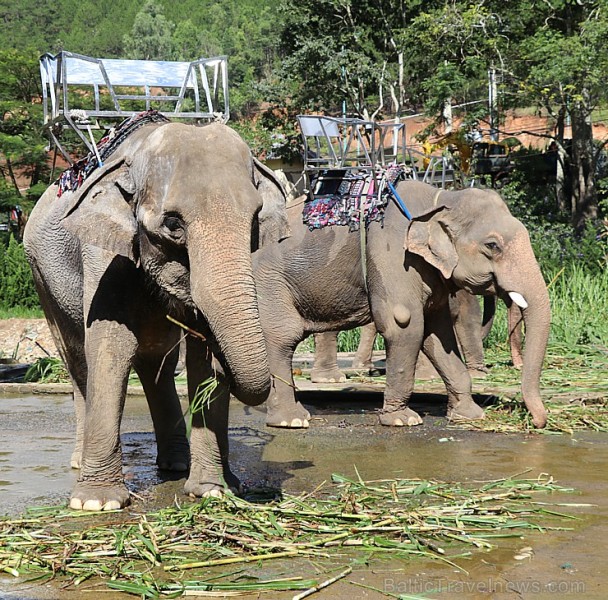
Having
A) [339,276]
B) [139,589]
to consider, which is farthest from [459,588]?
[339,276]

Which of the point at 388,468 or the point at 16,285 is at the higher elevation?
the point at 388,468

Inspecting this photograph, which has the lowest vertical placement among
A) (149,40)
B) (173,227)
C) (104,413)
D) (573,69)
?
(104,413)

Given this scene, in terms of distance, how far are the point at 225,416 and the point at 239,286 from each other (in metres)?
1.41

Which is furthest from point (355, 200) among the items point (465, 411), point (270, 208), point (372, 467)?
A: point (270, 208)

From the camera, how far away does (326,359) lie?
11336 mm

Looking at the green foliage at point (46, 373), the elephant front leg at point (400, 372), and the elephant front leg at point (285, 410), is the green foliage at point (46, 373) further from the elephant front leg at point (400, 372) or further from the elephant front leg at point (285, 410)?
the elephant front leg at point (400, 372)

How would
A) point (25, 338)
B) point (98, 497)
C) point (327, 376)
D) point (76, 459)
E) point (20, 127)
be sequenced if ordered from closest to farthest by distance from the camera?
point (98, 497)
point (76, 459)
point (327, 376)
point (25, 338)
point (20, 127)

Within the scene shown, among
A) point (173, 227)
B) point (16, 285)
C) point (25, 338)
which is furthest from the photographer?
point (16, 285)

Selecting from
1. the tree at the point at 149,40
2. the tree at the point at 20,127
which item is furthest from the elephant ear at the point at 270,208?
the tree at the point at 149,40

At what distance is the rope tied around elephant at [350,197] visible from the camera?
29.8ft

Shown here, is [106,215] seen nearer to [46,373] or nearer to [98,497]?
[98,497]

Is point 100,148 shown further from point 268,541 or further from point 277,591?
point 277,591

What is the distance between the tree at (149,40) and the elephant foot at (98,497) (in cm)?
8573

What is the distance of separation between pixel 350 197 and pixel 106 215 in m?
4.21
